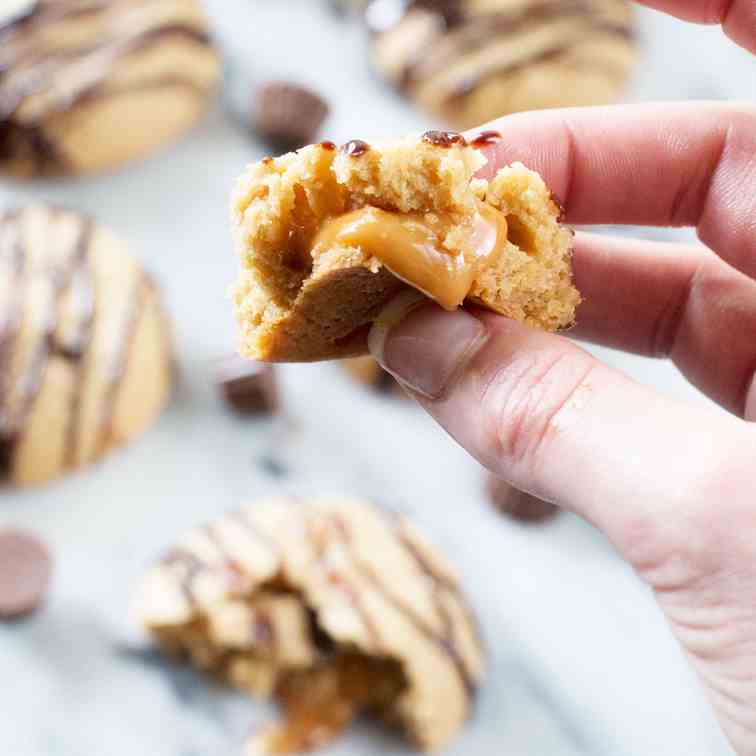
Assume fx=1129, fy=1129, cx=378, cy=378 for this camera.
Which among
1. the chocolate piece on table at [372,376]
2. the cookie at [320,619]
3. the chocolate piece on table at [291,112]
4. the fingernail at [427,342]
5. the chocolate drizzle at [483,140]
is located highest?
the chocolate drizzle at [483,140]

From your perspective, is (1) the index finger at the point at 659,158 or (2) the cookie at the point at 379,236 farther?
(1) the index finger at the point at 659,158

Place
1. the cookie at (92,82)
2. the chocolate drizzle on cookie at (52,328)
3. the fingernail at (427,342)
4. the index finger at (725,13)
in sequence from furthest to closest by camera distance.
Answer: the cookie at (92,82), the chocolate drizzle on cookie at (52,328), the index finger at (725,13), the fingernail at (427,342)

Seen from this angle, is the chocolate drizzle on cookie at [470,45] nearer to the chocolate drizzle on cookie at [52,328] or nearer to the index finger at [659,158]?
the chocolate drizzle on cookie at [52,328]

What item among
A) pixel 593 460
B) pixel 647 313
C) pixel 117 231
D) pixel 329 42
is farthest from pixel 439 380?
pixel 329 42

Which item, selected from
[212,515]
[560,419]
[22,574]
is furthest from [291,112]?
[560,419]

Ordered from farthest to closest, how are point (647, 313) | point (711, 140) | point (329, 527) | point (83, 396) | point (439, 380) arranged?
point (83, 396), point (329, 527), point (647, 313), point (711, 140), point (439, 380)

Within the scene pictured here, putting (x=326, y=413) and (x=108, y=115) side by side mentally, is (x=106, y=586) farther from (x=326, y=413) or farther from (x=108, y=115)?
(x=108, y=115)

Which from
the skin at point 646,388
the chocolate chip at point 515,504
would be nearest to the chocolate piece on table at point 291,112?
the chocolate chip at point 515,504
